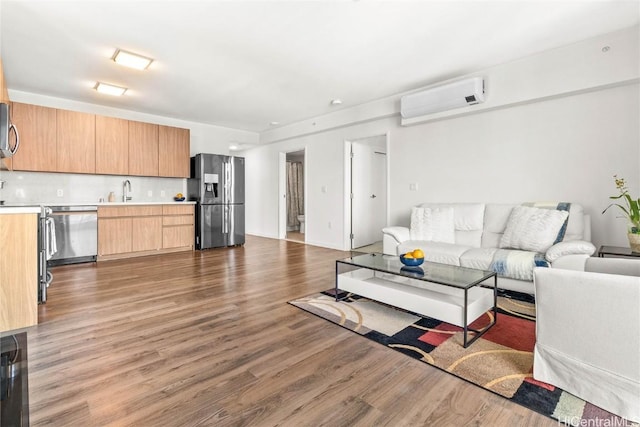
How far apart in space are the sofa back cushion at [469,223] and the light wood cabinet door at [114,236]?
4947mm

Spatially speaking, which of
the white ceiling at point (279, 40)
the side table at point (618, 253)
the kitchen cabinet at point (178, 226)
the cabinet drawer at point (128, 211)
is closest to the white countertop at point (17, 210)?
the white ceiling at point (279, 40)

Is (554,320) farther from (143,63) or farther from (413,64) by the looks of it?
(143,63)

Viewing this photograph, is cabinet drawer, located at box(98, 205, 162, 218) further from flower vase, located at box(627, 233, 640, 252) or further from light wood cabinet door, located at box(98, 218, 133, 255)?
flower vase, located at box(627, 233, 640, 252)

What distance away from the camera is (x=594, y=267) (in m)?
1.90

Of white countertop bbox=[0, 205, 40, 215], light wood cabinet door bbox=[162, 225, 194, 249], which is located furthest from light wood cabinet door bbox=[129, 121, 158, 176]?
white countertop bbox=[0, 205, 40, 215]

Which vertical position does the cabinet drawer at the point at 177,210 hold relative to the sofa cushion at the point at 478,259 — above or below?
above

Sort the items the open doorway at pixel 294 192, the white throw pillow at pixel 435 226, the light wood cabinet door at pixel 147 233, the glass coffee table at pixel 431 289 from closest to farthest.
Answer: the glass coffee table at pixel 431 289
the white throw pillow at pixel 435 226
the light wood cabinet door at pixel 147 233
the open doorway at pixel 294 192

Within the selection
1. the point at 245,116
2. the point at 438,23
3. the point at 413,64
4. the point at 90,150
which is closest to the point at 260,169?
the point at 245,116

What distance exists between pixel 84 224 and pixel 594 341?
573cm

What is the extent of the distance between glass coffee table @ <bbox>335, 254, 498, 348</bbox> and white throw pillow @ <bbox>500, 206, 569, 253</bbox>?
1023mm

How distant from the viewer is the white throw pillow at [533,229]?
3.16 meters

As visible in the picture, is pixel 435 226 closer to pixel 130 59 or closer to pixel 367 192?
pixel 367 192

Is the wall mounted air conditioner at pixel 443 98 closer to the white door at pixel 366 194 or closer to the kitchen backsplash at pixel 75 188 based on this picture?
the white door at pixel 366 194

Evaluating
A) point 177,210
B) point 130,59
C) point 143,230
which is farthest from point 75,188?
point 130,59
